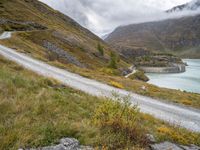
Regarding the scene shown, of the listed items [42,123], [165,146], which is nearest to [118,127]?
[165,146]

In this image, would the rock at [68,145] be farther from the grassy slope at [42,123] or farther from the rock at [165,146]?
the rock at [165,146]

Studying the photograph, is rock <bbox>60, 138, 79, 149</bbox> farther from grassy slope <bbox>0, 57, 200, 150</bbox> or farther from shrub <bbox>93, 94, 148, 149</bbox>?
shrub <bbox>93, 94, 148, 149</bbox>

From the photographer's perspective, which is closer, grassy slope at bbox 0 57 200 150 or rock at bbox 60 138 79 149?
grassy slope at bbox 0 57 200 150

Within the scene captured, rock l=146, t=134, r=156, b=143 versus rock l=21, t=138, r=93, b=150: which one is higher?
rock l=146, t=134, r=156, b=143

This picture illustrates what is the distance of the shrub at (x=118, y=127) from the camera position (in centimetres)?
755

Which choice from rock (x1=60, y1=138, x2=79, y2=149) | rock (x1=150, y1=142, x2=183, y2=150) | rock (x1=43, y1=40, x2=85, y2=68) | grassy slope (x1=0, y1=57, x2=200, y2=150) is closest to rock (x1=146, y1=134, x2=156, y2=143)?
rock (x1=150, y1=142, x2=183, y2=150)

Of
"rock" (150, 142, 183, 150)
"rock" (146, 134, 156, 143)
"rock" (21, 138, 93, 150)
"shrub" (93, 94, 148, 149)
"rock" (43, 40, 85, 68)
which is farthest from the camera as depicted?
"rock" (43, 40, 85, 68)

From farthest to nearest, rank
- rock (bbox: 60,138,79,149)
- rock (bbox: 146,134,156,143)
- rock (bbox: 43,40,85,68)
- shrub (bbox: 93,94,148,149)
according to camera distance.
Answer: rock (bbox: 43,40,85,68), rock (bbox: 146,134,156,143), shrub (bbox: 93,94,148,149), rock (bbox: 60,138,79,149)

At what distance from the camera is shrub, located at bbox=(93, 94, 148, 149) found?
7547 millimetres

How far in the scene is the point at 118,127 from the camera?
27.2 feet

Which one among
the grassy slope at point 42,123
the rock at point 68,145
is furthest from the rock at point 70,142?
the grassy slope at point 42,123

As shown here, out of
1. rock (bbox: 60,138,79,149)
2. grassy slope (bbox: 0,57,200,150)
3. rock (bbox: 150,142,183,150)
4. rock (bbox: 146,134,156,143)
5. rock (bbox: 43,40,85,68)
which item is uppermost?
rock (bbox: 43,40,85,68)

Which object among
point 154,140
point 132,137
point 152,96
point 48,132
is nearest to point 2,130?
point 48,132

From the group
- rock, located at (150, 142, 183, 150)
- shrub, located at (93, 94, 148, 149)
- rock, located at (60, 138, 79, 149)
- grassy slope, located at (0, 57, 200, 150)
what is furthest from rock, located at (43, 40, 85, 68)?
rock, located at (60, 138, 79, 149)
